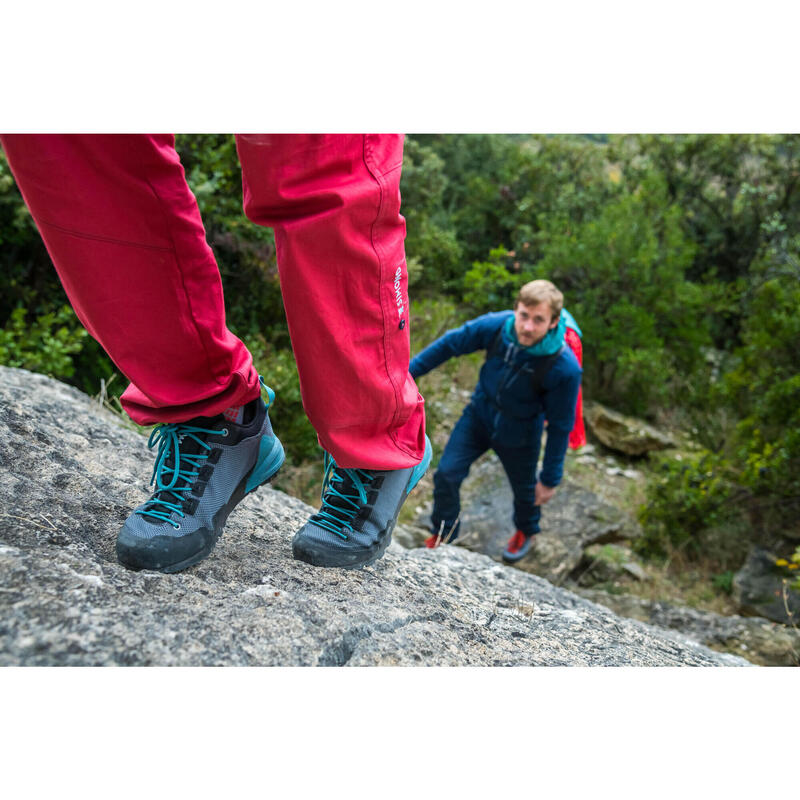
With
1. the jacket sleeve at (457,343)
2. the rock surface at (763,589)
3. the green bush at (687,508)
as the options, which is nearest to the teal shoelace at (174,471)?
the jacket sleeve at (457,343)

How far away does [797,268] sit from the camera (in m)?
7.32

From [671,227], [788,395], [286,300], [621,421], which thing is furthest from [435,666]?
[671,227]

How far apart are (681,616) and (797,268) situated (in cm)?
491

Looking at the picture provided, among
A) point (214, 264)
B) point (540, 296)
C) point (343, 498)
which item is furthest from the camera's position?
point (540, 296)

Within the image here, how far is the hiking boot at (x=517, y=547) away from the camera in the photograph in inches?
191

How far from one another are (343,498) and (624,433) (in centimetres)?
645

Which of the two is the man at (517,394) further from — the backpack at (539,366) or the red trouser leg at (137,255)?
the red trouser leg at (137,255)

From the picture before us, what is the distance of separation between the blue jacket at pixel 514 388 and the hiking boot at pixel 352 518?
79.2 inches

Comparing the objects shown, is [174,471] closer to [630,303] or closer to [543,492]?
[543,492]

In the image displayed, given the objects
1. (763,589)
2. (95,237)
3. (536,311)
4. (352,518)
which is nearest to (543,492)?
(536,311)

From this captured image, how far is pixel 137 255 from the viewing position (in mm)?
1188

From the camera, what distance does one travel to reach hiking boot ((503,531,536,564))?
15.9 ft

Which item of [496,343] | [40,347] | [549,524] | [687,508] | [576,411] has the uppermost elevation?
[496,343]

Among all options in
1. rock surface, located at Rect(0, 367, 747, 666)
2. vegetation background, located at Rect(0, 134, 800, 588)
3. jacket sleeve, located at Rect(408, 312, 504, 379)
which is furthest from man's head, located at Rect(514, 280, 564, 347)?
rock surface, located at Rect(0, 367, 747, 666)
